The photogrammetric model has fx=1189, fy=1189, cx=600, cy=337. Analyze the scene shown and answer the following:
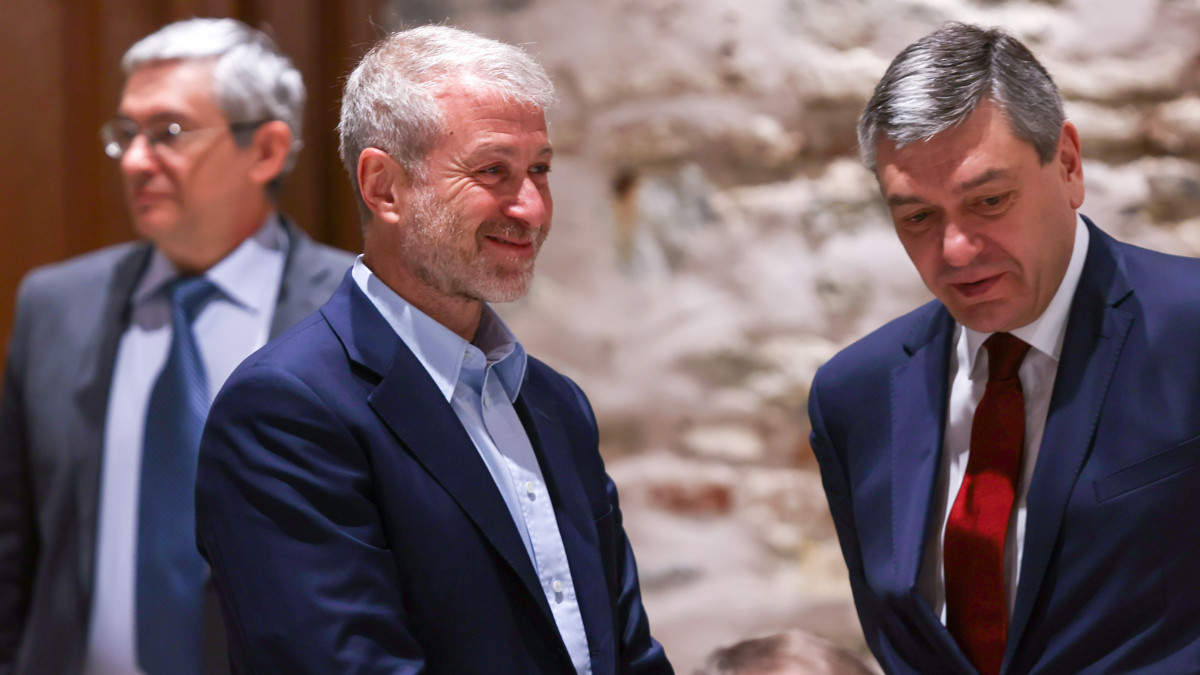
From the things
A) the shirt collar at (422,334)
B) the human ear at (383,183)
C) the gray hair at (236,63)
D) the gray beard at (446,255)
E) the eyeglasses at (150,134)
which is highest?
the gray hair at (236,63)

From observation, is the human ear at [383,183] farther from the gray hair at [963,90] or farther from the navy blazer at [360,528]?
the gray hair at [963,90]

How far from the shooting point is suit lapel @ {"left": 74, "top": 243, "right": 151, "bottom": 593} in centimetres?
222

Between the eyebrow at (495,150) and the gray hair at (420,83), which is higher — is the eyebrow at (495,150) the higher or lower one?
the lower one

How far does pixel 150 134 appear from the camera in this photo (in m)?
2.28

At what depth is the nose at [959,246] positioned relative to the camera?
58.8 inches

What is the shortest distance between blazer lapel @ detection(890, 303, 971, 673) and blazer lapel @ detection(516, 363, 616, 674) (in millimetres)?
408

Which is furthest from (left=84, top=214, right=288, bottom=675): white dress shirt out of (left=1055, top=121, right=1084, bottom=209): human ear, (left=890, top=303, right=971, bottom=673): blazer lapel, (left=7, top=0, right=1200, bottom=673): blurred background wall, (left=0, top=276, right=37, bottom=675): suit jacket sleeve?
(left=1055, top=121, right=1084, bottom=209): human ear

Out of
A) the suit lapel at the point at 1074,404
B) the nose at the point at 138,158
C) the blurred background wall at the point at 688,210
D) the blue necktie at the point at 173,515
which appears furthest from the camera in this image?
the blurred background wall at the point at 688,210

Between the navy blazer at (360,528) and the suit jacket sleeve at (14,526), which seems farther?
the suit jacket sleeve at (14,526)

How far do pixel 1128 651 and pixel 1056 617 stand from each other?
0.09 meters

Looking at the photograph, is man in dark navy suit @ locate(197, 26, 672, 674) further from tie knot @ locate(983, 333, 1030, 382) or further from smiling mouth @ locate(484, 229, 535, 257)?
tie knot @ locate(983, 333, 1030, 382)

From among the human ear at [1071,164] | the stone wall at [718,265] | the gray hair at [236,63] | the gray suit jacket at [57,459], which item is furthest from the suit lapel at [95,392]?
the human ear at [1071,164]

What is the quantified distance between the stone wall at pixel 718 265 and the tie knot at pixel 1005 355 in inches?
35.0

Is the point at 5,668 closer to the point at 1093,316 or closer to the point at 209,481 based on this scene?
the point at 209,481
